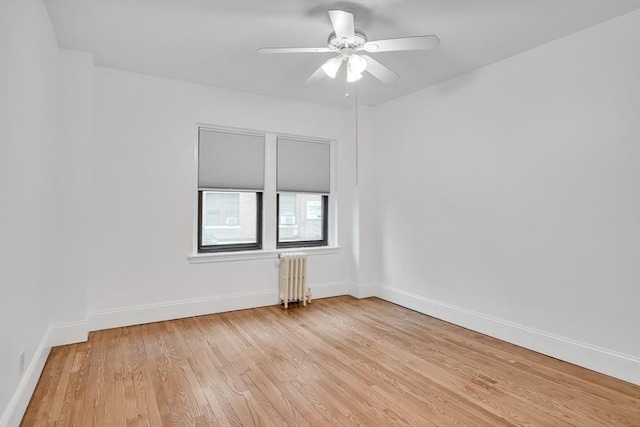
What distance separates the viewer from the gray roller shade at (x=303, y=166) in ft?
15.6

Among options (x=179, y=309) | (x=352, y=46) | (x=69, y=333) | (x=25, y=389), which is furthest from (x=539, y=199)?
(x=69, y=333)

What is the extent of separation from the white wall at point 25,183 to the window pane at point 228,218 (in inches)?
A: 62.2

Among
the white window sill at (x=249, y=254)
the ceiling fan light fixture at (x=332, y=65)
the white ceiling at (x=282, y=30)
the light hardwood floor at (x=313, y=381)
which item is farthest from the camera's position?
the white window sill at (x=249, y=254)

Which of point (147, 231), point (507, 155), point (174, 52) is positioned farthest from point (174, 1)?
point (507, 155)

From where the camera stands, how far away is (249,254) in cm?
441

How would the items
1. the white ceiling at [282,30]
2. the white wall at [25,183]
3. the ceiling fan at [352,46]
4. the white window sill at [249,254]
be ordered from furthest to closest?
the white window sill at [249,254]
the white ceiling at [282,30]
the ceiling fan at [352,46]
the white wall at [25,183]

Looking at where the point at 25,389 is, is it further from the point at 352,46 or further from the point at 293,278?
the point at 352,46

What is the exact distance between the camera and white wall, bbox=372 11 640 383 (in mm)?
2662

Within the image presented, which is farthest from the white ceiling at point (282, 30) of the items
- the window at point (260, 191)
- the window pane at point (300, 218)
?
the window pane at point (300, 218)

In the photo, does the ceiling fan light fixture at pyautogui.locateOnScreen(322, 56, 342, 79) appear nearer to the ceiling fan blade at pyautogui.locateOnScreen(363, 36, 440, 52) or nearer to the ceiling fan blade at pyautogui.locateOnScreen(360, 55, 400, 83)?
the ceiling fan blade at pyautogui.locateOnScreen(360, 55, 400, 83)

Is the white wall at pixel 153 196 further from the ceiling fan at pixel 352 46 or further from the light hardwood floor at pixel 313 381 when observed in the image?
the ceiling fan at pixel 352 46

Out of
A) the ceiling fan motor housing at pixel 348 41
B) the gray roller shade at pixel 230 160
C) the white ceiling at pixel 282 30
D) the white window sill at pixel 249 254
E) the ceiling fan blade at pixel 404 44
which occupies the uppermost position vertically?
the white ceiling at pixel 282 30

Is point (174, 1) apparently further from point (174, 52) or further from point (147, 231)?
point (147, 231)

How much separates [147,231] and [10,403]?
2093mm
